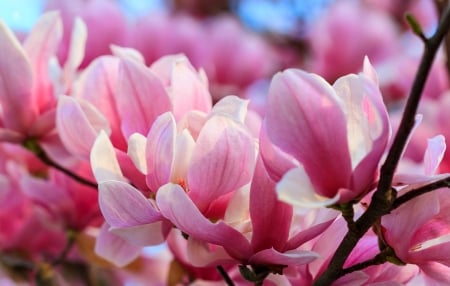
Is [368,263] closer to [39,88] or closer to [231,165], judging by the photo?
[231,165]

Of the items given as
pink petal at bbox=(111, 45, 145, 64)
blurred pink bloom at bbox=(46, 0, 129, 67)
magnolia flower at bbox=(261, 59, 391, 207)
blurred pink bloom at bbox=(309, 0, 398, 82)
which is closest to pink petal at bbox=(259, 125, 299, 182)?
magnolia flower at bbox=(261, 59, 391, 207)

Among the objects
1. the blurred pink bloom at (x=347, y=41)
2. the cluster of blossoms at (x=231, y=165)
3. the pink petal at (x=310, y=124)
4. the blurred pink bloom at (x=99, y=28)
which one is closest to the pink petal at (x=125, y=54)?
the cluster of blossoms at (x=231, y=165)

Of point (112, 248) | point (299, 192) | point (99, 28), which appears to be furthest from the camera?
point (99, 28)

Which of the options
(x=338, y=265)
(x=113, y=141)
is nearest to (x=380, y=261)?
(x=338, y=265)

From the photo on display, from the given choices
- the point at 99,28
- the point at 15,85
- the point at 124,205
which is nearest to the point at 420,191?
the point at 124,205

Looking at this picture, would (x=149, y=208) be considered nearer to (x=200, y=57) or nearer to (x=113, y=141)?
(x=113, y=141)

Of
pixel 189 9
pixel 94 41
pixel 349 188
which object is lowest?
pixel 189 9

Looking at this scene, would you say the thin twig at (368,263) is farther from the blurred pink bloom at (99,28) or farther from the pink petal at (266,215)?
the blurred pink bloom at (99,28)
